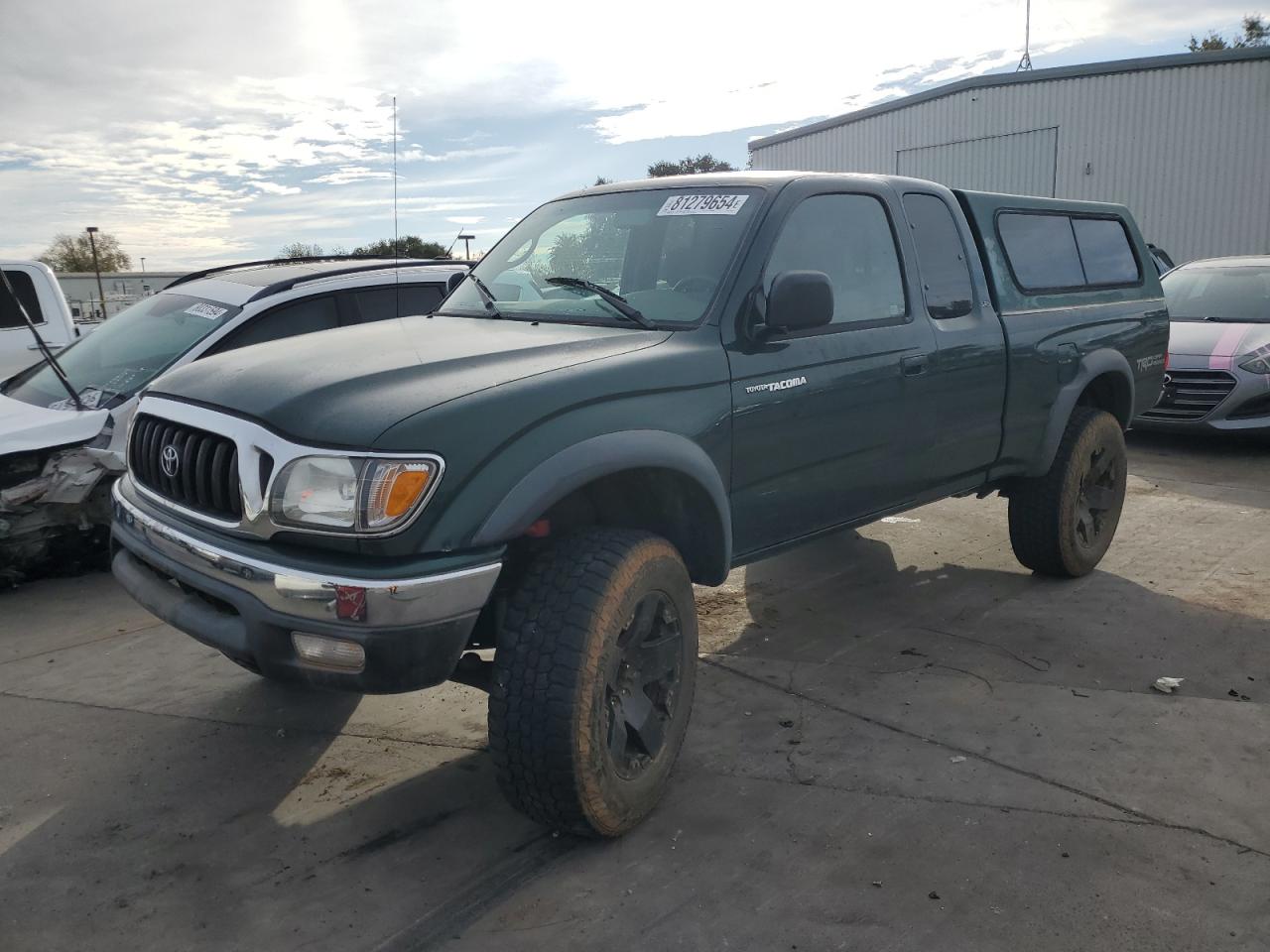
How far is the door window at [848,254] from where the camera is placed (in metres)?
3.75

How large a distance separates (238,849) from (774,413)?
2.12 m

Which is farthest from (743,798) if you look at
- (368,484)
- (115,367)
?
(115,367)

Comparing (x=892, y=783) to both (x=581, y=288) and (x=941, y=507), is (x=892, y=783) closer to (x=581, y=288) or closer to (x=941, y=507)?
(x=581, y=288)

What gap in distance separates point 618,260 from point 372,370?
1.20 meters

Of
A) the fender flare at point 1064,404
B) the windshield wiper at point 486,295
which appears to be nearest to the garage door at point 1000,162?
the fender flare at point 1064,404

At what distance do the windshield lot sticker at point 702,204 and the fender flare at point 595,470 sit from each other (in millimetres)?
1016

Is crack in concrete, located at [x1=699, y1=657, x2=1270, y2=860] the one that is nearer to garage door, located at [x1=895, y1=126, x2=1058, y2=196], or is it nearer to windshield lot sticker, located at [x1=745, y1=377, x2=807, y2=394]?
windshield lot sticker, located at [x1=745, y1=377, x2=807, y2=394]

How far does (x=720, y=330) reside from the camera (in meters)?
3.40

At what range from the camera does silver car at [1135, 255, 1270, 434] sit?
27.9 feet

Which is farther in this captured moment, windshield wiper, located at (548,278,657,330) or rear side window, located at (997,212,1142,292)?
rear side window, located at (997,212,1142,292)

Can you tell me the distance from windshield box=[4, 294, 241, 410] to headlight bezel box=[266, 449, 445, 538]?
10.9 feet

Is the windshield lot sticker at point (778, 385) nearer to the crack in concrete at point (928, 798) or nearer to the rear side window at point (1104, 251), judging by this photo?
the crack in concrete at point (928, 798)

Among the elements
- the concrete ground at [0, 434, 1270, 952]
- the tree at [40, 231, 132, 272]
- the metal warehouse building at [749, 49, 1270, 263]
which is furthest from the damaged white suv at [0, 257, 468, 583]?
the tree at [40, 231, 132, 272]

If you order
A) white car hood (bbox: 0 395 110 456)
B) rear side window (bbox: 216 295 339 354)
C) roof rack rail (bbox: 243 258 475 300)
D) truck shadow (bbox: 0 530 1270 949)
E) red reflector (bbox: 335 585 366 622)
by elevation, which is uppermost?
roof rack rail (bbox: 243 258 475 300)
